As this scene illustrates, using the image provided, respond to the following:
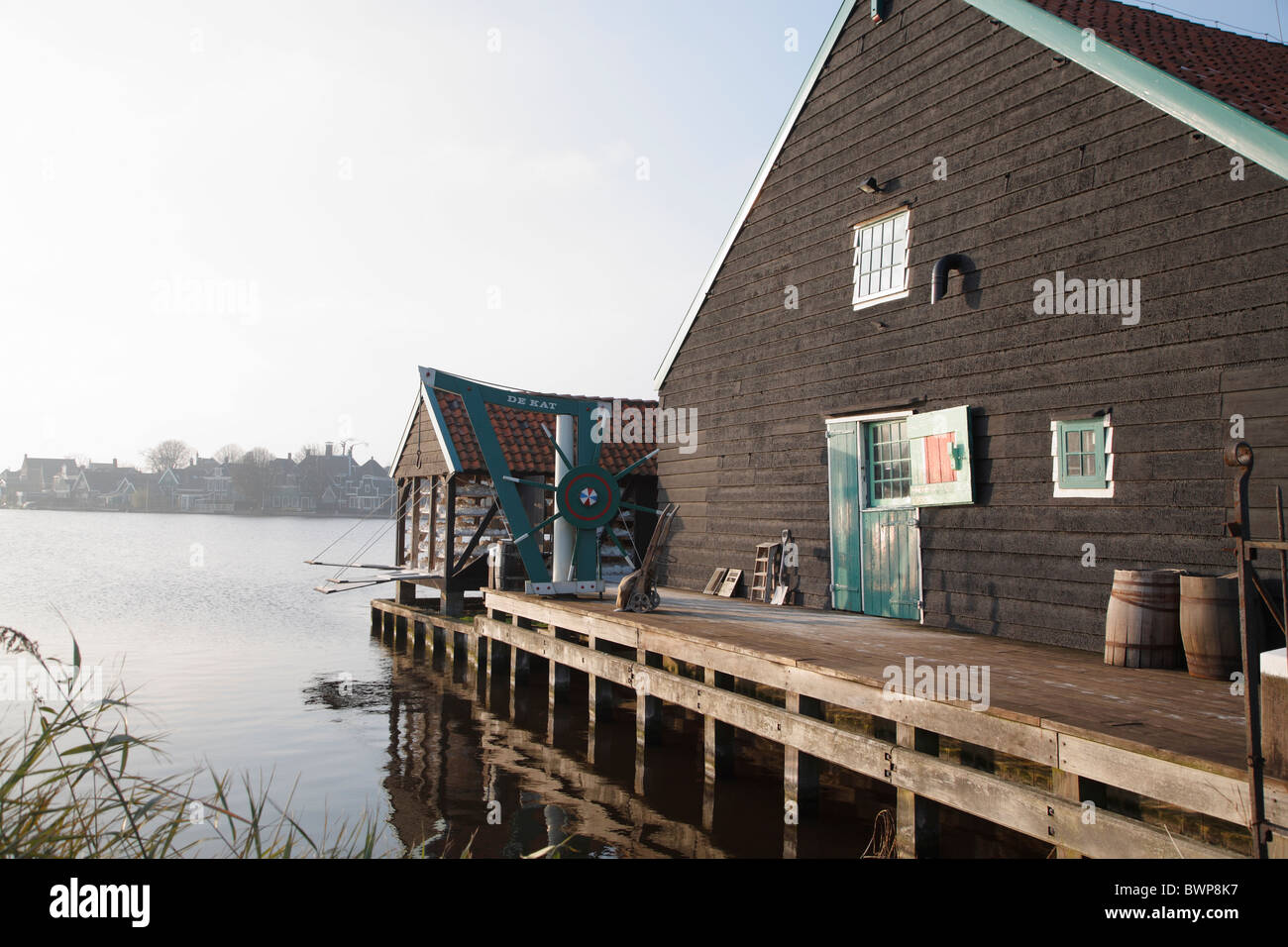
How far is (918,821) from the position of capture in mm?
5645

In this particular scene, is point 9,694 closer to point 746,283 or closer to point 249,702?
point 249,702

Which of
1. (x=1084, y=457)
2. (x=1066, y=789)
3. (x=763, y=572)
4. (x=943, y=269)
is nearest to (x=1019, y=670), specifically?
(x=1066, y=789)

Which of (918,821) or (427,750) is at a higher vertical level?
(918,821)

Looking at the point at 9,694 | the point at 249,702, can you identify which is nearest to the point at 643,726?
the point at 249,702

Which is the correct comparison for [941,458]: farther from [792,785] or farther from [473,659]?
[473,659]

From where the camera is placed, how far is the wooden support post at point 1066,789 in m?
4.61

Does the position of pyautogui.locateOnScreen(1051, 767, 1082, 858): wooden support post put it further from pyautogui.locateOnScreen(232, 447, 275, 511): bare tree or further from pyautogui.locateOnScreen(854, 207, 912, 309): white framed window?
pyautogui.locateOnScreen(232, 447, 275, 511): bare tree

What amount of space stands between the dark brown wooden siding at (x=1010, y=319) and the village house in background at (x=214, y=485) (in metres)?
100

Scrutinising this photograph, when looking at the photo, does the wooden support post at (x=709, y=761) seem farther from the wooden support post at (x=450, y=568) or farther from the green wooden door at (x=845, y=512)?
the wooden support post at (x=450, y=568)

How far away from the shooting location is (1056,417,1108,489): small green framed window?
795 centimetres

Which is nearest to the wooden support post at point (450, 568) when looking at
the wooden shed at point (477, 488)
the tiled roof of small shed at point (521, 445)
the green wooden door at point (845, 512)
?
the wooden shed at point (477, 488)

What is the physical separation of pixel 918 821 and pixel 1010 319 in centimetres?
522

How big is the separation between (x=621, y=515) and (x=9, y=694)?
9.98 meters

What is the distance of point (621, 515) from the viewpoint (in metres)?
17.5
